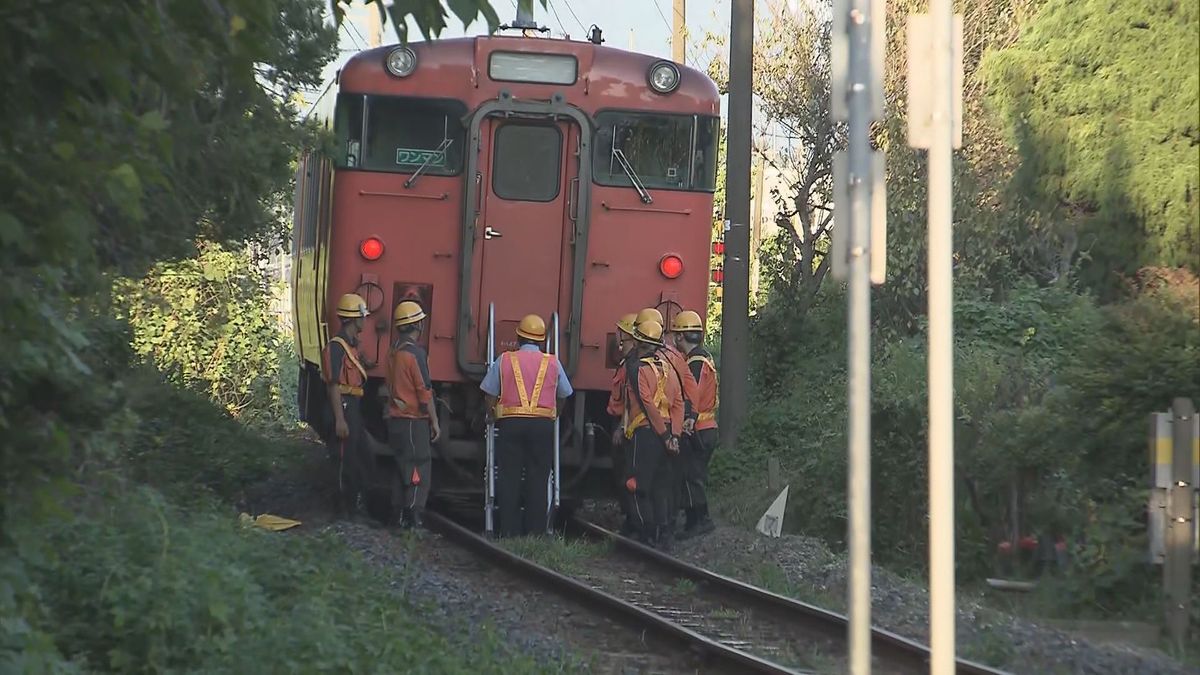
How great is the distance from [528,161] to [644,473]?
2.58 m

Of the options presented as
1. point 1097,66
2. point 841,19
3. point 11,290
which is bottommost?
point 11,290

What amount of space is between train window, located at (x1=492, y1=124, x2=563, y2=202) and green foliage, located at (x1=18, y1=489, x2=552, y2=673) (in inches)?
199

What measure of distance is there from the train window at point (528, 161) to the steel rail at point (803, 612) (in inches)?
107

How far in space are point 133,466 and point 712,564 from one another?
175 inches

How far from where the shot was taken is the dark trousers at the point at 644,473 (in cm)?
1273

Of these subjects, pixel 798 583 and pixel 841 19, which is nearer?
pixel 841 19

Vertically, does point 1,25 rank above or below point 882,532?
above

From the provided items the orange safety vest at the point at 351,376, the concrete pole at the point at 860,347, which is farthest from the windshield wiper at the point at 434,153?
the concrete pole at the point at 860,347

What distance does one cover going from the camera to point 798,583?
1135cm

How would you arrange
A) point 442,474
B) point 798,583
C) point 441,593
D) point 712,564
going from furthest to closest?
point 442,474
point 712,564
point 798,583
point 441,593

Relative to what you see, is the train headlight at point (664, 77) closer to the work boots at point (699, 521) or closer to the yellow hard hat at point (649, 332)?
the yellow hard hat at point (649, 332)

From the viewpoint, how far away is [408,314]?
12.6 meters

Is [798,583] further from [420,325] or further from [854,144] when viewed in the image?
[854,144]

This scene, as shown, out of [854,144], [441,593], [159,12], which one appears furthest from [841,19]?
[441,593]
